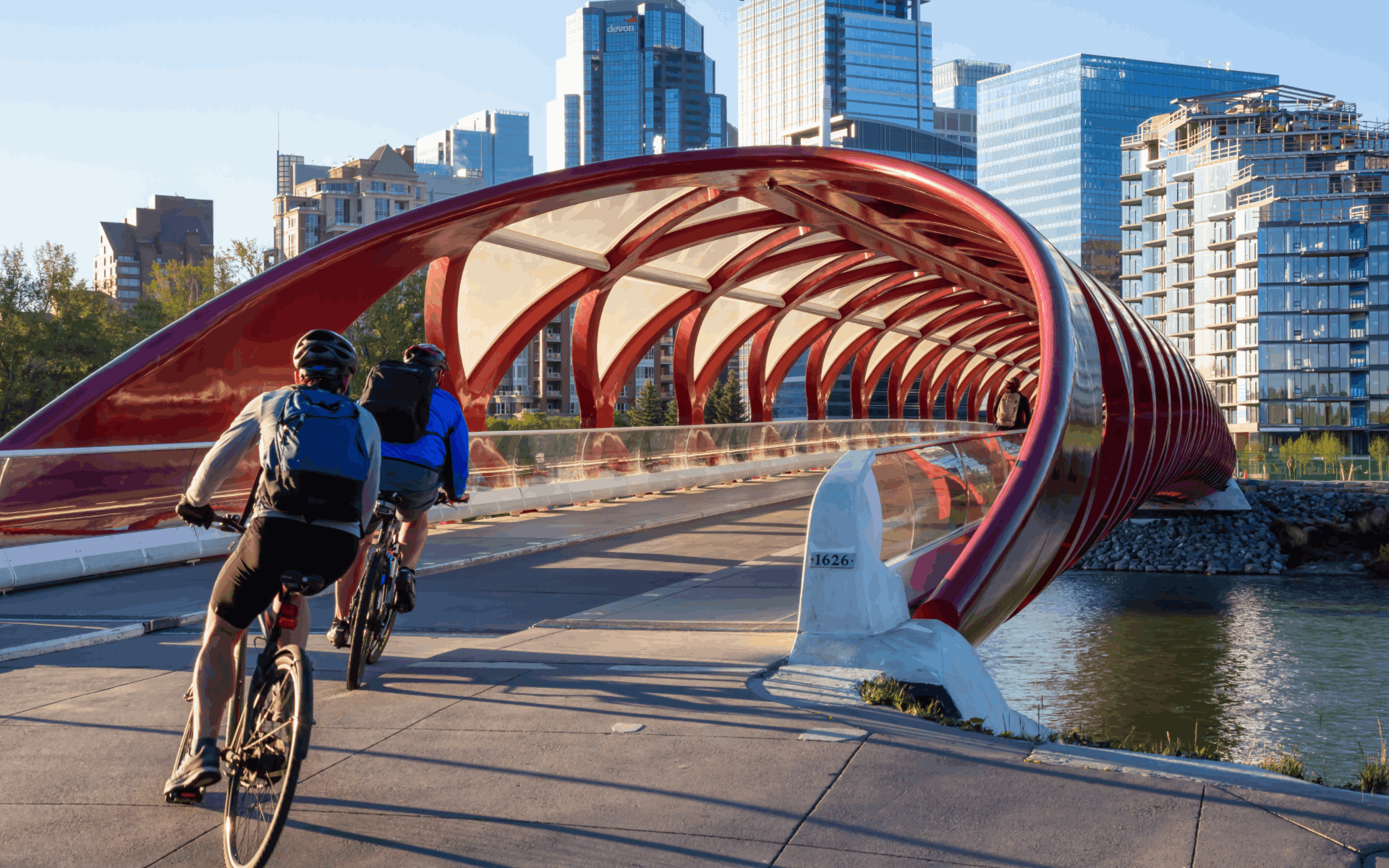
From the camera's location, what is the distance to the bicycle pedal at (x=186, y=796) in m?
4.13

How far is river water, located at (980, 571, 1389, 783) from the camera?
14914 millimetres

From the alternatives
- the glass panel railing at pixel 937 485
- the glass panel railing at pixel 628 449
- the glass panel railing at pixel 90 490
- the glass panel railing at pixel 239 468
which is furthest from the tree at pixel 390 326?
the glass panel railing at pixel 937 485

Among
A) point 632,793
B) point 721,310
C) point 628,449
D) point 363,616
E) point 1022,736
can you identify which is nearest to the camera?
point 632,793

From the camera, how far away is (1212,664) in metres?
19.6

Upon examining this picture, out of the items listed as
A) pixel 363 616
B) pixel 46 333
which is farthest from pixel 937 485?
pixel 46 333

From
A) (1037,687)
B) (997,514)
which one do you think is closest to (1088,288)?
(997,514)

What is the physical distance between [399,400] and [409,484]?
592 mm

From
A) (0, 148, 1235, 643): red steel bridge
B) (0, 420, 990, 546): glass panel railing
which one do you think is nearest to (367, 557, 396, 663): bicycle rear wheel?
(0, 148, 1235, 643): red steel bridge

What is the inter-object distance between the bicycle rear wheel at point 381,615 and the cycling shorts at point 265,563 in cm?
231

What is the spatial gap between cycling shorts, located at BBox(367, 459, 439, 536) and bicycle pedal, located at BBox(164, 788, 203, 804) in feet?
8.19

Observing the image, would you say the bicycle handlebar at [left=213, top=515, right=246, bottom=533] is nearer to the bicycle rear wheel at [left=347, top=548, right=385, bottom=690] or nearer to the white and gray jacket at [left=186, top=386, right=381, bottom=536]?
the white and gray jacket at [left=186, top=386, right=381, bottom=536]

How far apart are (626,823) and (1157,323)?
308ft

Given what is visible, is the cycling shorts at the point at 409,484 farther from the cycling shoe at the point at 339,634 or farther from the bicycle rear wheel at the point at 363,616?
the cycling shoe at the point at 339,634

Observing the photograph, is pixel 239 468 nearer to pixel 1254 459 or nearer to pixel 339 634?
pixel 339 634
